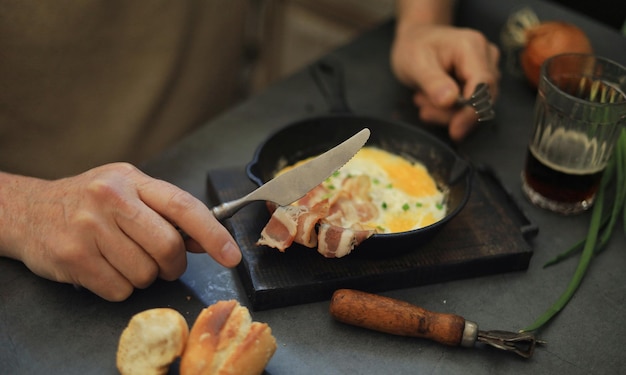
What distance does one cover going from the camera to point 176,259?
1098 mm

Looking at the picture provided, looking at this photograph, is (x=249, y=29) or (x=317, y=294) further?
(x=249, y=29)

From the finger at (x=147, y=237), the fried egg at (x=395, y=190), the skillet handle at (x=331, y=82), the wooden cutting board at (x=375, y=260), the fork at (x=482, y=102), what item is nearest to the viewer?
the finger at (x=147, y=237)

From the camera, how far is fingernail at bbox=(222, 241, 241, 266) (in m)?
1.09

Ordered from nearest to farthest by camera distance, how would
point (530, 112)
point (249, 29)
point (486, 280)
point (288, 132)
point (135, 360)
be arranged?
point (135, 360)
point (486, 280)
point (288, 132)
point (530, 112)
point (249, 29)

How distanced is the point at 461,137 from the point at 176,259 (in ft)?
2.62

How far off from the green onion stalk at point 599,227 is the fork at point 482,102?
0.28 m

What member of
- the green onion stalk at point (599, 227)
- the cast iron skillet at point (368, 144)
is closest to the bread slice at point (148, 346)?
the cast iron skillet at point (368, 144)

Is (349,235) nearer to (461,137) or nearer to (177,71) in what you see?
(461,137)

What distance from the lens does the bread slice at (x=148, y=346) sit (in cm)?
98

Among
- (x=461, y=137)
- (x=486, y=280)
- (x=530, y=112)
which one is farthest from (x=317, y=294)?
(x=530, y=112)

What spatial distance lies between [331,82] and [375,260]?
0.72 m

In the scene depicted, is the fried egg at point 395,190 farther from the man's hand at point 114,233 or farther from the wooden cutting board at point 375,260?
the man's hand at point 114,233

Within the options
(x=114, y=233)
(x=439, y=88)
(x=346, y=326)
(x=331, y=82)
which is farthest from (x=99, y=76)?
(x=346, y=326)

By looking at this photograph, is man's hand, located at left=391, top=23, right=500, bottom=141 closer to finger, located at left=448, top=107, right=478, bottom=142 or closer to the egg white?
finger, located at left=448, top=107, right=478, bottom=142
